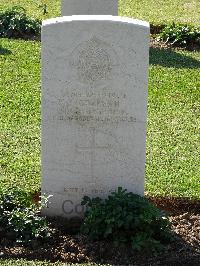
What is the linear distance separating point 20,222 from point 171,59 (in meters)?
6.89

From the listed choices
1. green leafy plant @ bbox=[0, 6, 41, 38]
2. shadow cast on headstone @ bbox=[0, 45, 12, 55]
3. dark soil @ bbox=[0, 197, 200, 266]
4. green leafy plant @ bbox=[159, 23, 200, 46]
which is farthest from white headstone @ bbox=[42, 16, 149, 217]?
green leafy plant @ bbox=[0, 6, 41, 38]

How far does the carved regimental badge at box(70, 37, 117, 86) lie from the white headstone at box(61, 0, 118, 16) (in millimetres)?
5278

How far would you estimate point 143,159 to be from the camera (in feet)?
22.3

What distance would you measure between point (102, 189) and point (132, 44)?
4.60ft

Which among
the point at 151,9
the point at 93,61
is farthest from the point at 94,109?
the point at 151,9

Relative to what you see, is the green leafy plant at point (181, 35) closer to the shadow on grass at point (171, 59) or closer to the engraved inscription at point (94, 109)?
the shadow on grass at point (171, 59)

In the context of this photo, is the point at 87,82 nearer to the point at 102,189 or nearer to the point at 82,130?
the point at 82,130

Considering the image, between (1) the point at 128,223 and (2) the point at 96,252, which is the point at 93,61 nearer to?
(1) the point at 128,223

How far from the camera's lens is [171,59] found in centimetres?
1275

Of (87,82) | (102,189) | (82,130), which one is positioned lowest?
(102,189)

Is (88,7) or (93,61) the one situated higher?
(88,7)

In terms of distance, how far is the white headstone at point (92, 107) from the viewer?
6441 mm

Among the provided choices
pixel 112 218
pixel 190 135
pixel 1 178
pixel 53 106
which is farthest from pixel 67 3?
pixel 112 218

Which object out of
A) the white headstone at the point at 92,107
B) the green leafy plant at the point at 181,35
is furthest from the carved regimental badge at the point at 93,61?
the green leafy plant at the point at 181,35
